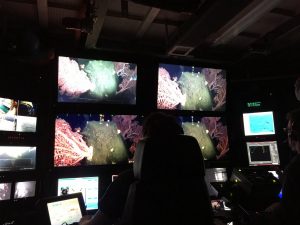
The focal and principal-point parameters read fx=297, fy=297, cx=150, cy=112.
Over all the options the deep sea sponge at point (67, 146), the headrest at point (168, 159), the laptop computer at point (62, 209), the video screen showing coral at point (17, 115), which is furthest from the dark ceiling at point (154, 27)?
the laptop computer at point (62, 209)

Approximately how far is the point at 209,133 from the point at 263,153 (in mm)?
843

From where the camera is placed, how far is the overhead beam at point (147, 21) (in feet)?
10.6

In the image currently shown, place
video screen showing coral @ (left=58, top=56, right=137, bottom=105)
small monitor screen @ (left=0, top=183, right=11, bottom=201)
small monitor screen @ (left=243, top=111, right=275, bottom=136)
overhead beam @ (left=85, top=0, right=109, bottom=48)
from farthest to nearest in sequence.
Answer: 1. small monitor screen @ (left=243, top=111, right=275, bottom=136)
2. video screen showing coral @ (left=58, top=56, right=137, bottom=105)
3. small monitor screen @ (left=0, top=183, right=11, bottom=201)
4. overhead beam @ (left=85, top=0, right=109, bottom=48)

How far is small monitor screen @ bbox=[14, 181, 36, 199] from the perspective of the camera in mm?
2953

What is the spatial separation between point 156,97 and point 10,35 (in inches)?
71.8

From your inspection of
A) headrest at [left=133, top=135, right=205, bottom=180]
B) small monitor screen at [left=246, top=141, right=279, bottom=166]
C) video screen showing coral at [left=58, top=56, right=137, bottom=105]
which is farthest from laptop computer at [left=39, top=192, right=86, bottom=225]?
small monitor screen at [left=246, top=141, right=279, bottom=166]

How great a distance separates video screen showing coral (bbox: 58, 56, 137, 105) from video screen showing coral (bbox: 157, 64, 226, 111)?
1.37 feet

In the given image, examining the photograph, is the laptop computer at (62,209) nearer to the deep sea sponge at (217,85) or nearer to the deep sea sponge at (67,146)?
the deep sea sponge at (67,146)

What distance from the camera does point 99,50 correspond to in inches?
147

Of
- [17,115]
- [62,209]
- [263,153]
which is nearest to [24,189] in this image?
[62,209]

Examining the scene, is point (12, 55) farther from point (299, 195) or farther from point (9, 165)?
point (299, 195)

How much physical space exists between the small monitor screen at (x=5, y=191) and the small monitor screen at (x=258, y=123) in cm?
318

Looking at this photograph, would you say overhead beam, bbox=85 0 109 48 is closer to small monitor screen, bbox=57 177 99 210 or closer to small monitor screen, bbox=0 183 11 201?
small monitor screen, bbox=57 177 99 210

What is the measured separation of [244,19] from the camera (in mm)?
3293
